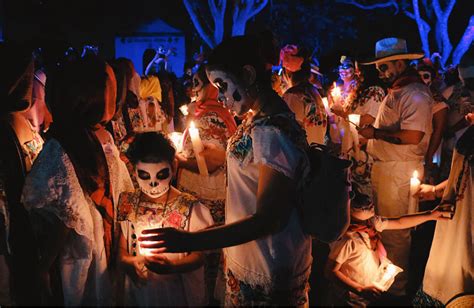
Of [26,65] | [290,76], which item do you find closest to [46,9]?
[290,76]

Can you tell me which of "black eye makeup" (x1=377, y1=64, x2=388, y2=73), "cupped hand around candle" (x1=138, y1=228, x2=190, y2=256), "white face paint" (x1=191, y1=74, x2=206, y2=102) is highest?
"black eye makeup" (x1=377, y1=64, x2=388, y2=73)

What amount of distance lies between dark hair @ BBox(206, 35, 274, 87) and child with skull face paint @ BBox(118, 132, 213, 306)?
27.3 inches

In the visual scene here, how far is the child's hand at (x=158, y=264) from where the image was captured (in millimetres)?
2425

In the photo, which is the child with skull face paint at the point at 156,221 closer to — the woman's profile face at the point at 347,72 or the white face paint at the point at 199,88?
the white face paint at the point at 199,88

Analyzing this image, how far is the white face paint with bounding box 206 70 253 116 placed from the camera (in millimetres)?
2266

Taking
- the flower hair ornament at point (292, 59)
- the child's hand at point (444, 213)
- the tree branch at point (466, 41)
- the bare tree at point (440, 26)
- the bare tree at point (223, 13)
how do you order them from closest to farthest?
the child's hand at point (444, 213)
the flower hair ornament at point (292, 59)
the bare tree at point (223, 13)
the tree branch at point (466, 41)
the bare tree at point (440, 26)

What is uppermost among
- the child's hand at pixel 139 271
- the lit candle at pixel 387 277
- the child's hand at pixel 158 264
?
the child's hand at pixel 158 264

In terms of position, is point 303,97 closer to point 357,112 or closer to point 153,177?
point 357,112

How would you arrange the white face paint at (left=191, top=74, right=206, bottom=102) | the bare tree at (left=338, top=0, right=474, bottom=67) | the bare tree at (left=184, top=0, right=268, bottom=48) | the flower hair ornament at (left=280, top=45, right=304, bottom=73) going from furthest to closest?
the bare tree at (left=338, top=0, right=474, bottom=67)
the bare tree at (left=184, top=0, right=268, bottom=48)
the flower hair ornament at (left=280, top=45, right=304, bottom=73)
the white face paint at (left=191, top=74, right=206, bottom=102)

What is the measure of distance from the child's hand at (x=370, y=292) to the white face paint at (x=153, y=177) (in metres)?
1.78

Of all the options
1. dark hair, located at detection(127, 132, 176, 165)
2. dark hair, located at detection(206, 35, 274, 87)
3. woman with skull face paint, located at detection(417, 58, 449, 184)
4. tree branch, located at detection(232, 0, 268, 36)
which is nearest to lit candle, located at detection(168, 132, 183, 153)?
dark hair, located at detection(127, 132, 176, 165)

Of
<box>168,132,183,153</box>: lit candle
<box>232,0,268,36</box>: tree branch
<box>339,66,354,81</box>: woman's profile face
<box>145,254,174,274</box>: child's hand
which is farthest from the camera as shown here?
<box>232,0,268,36</box>: tree branch

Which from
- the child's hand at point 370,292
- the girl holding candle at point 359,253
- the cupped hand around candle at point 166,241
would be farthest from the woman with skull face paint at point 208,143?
the cupped hand around candle at point 166,241

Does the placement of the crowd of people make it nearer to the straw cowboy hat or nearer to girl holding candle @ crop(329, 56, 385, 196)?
the straw cowboy hat
